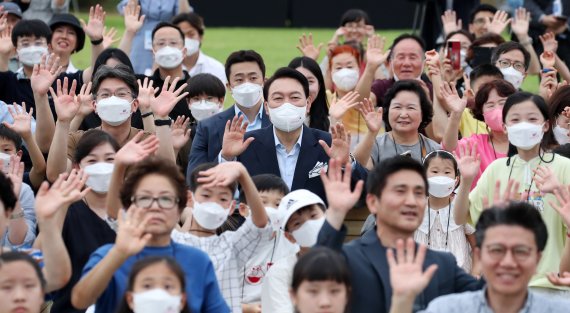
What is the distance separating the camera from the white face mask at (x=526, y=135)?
8.21 m

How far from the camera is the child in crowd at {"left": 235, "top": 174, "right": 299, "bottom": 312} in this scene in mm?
7762

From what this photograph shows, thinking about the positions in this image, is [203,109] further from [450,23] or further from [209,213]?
[450,23]

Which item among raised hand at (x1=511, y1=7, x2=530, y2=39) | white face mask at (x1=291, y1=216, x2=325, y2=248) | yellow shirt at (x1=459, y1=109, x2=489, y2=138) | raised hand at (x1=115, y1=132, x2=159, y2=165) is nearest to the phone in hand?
raised hand at (x1=511, y1=7, x2=530, y2=39)

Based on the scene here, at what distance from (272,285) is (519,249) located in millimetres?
1709

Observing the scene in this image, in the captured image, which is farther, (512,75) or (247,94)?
(512,75)

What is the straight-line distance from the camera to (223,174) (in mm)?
6945

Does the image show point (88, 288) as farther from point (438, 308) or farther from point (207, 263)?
point (438, 308)

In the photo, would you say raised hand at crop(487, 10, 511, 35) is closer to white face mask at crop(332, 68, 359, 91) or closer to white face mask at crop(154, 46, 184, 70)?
white face mask at crop(332, 68, 359, 91)

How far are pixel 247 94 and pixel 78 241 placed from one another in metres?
2.67

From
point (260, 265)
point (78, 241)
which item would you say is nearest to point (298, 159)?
point (260, 265)

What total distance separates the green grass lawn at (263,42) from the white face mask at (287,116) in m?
7.32

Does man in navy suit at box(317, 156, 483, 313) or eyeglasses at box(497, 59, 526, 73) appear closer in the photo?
man in navy suit at box(317, 156, 483, 313)

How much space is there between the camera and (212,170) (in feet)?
23.0

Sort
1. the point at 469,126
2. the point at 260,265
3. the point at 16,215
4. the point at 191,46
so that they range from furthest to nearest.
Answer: the point at 191,46 < the point at 469,126 < the point at 260,265 < the point at 16,215
